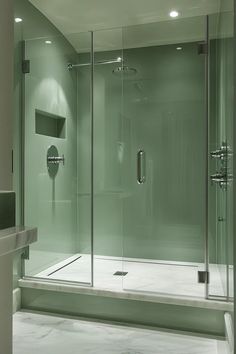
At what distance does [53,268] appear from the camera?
9.53 feet

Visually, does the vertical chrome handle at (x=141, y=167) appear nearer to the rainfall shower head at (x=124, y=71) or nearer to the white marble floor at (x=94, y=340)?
the rainfall shower head at (x=124, y=71)

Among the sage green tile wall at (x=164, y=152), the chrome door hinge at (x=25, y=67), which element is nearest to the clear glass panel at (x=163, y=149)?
the sage green tile wall at (x=164, y=152)

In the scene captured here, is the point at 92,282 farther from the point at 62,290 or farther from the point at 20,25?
the point at 20,25

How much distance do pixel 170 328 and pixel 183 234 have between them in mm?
1037

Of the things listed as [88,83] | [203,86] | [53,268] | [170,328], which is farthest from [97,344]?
[88,83]

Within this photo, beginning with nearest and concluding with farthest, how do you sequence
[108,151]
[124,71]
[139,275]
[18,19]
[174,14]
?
[18,19], [139,275], [174,14], [124,71], [108,151]

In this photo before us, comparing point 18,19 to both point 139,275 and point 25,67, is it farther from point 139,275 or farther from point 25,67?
point 139,275

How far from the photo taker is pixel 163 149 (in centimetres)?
319

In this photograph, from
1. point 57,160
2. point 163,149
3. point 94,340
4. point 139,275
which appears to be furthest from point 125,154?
point 94,340

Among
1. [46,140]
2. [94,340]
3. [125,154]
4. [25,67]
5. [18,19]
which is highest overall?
[18,19]

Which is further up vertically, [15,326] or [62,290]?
[62,290]

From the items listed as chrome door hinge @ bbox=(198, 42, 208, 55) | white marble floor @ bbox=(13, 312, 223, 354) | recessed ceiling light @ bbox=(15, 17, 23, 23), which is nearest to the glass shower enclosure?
chrome door hinge @ bbox=(198, 42, 208, 55)

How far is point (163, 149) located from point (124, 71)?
880 millimetres

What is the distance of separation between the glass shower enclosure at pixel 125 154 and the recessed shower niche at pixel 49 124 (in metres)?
0.01
